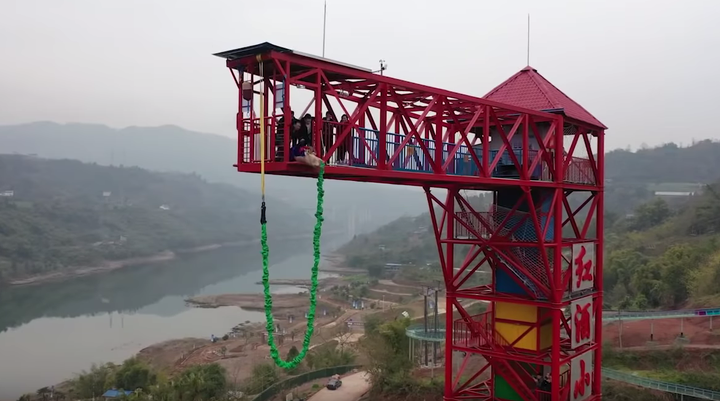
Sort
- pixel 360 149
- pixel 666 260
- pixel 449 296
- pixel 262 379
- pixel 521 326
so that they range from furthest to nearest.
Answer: pixel 666 260, pixel 262 379, pixel 449 296, pixel 521 326, pixel 360 149

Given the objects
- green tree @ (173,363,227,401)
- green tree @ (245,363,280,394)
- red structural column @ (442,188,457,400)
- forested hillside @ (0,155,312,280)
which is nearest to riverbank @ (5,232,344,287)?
forested hillside @ (0,155,312,280)

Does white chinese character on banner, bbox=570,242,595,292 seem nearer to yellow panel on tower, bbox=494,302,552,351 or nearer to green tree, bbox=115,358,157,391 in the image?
yellow panel on tower, bbox=494,302,552,351

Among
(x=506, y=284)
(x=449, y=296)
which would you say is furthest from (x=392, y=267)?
(x=506, y=284)

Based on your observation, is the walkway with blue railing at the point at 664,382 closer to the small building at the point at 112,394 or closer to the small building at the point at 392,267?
the small building at the point at 112,394

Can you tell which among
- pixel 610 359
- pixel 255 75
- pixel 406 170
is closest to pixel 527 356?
pixel 406 170

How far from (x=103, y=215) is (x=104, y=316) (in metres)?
59.1

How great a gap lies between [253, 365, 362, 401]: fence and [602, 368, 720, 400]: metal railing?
13681 millimetres

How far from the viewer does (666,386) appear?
18.0 m

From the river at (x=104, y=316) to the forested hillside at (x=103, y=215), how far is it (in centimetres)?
777

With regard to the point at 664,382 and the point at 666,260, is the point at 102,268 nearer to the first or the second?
the point at 666,260

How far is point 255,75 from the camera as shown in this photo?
8234 mm

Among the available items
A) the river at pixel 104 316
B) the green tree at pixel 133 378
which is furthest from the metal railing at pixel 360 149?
the river at pixel 104 316

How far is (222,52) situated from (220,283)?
8845 cm

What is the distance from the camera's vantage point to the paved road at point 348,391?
78.9 feet
